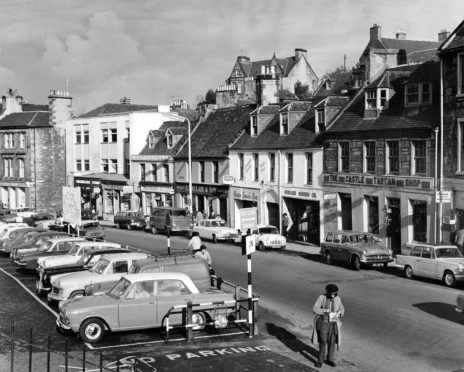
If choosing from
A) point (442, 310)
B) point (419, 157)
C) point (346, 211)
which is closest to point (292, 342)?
point (442, 310)

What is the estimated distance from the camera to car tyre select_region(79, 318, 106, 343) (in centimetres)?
1530

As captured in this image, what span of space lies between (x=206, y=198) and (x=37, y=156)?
94.2ft

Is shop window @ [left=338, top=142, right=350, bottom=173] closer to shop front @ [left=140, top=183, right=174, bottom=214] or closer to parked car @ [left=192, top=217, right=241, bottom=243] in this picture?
parked car @ [left=192, top=217, right=241, bottom=243]

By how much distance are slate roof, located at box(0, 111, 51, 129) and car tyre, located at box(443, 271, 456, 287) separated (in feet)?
187

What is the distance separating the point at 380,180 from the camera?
111 feet

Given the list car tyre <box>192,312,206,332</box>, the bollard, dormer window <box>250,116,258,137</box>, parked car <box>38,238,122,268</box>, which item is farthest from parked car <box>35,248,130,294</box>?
dormer window <box>250,116,258,137</box>

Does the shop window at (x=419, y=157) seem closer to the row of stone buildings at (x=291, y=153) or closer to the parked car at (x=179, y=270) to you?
the row of stone buildings at (x=291, y=153)

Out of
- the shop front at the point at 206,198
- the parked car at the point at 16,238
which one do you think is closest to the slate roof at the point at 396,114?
the shop front at the point at 206,198

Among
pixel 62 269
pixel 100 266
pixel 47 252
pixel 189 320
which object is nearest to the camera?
pixel 189 320

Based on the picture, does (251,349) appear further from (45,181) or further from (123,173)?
(45,181)

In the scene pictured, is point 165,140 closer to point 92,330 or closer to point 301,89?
point 301,89

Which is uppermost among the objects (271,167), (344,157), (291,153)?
(291,153)

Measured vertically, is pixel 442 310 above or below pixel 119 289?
below

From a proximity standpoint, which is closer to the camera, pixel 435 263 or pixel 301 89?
pixel 435 263
